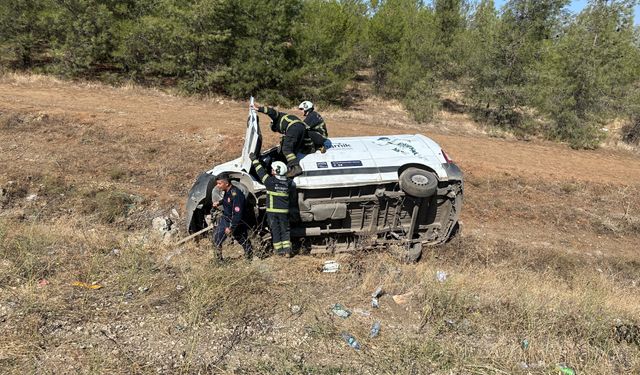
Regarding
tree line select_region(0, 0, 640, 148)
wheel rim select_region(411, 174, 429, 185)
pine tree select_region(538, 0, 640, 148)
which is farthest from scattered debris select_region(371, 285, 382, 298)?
pine tree select_region(538, 0, 640, 148)

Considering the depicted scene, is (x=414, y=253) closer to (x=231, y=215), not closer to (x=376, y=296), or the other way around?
(x=376, y=296)

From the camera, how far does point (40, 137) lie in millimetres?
10508

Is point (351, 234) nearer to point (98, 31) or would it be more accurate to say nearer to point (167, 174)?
point (167, 174)

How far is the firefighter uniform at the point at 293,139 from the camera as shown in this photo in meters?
5.86

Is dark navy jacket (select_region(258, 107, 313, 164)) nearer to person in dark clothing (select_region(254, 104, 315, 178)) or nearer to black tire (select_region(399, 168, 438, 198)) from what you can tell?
person in dark clothing (select_region(254, 104, 315, 178))

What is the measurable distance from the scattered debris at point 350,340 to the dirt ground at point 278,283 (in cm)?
9

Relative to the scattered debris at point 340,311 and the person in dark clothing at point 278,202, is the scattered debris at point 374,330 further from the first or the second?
the person in dark clothing at point 278,202

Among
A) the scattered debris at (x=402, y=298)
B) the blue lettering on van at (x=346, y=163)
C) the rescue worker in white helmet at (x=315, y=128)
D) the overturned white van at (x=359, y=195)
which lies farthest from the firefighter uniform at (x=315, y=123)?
the scattered debris at (x=402, y=298)

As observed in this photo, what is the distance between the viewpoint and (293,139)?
5922 mm

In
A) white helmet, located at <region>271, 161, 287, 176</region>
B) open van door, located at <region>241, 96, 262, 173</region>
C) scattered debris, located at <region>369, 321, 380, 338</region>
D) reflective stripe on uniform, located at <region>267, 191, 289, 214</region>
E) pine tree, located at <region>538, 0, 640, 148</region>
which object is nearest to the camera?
scattered debris, located at <region>369, 321, 380, 338</region>

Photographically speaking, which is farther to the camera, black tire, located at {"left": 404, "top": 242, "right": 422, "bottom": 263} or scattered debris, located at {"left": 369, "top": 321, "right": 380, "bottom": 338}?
black tire, located at {"left": 404, "top": 242, "right": 422, "bottom": 263}

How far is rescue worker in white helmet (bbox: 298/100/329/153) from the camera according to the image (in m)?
6.14

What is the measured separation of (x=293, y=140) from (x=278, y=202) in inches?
41.8

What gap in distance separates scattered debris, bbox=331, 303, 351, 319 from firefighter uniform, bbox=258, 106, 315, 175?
197 cm
